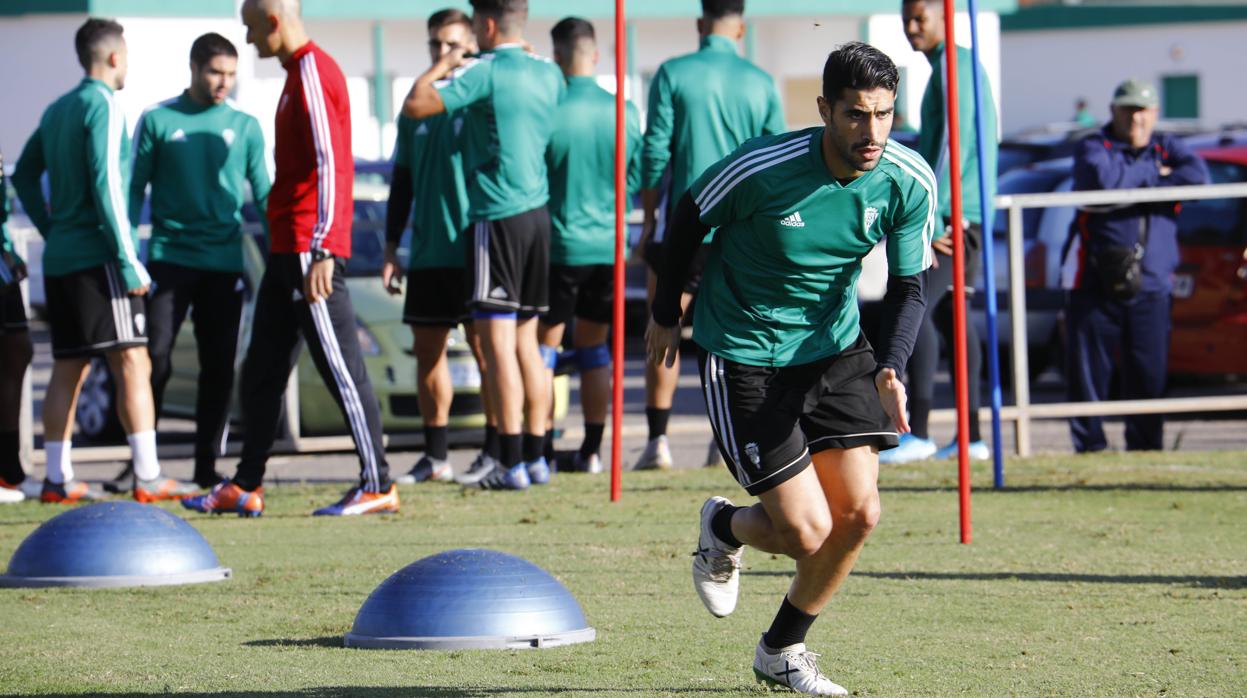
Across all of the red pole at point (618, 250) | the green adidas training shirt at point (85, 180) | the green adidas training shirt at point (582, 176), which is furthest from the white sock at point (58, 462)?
the red pole at point (618, 250)

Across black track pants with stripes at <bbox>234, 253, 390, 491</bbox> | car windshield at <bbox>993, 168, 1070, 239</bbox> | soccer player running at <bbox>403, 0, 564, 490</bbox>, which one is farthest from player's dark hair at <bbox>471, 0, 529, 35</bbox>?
car windshield at <bbox>993, 168, 1070, 239</bbox>

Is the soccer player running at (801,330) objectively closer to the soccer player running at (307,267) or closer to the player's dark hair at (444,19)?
the soccer player running at (307,267)

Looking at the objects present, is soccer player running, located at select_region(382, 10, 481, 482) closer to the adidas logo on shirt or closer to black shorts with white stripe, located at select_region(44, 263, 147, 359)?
black shorts with white stripe, located at select_region(44, 263, 147, 359)

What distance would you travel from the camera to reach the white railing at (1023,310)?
36.8ft

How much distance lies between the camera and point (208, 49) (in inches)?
397

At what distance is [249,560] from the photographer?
8.00 m

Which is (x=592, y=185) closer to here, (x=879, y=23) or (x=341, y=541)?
(x=341, y=541)

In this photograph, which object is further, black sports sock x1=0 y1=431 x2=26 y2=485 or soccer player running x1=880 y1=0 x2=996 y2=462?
black sports sock x1=0 y1=431 x2=26 y2=485

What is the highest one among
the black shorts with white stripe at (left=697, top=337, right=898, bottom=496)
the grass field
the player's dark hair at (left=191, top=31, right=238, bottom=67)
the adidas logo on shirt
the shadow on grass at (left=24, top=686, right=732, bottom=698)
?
the player's dark hair at (left=191, top=31, right=238, bottom=67)

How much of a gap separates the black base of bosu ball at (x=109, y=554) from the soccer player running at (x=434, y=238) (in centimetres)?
295

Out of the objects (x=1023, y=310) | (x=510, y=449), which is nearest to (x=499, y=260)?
(x=510, y=449)

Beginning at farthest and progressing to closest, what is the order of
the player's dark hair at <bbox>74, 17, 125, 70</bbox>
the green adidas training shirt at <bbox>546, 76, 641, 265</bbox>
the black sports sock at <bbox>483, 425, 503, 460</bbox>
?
the green adidas training shirt at <bbox>546, 76, 641, 265</bbox> < the black sports sock at <bbox>483, 425, 503, 460</bbox> < the player's dark hair at <bbox>74, 17, 125, 70</bbox>

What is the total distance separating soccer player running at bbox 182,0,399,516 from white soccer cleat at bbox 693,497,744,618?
134 inches

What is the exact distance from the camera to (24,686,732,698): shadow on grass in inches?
209
